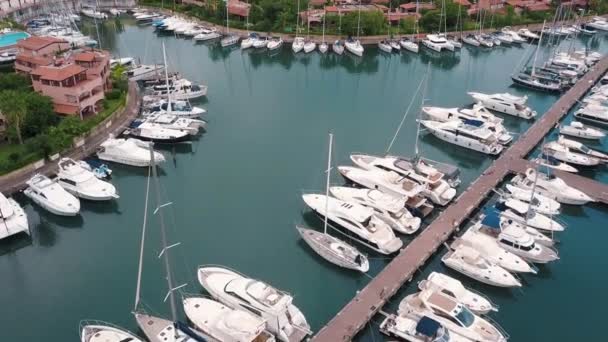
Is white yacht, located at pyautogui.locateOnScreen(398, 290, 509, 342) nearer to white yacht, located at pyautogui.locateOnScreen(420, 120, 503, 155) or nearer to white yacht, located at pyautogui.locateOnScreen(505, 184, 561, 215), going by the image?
white yacht, located at pyautogui.locateOnScreen(505, 184, 561, 215)

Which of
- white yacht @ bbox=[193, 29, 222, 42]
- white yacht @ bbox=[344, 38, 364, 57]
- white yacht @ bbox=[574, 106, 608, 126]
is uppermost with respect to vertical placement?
white yacht @ bbox=[193, 29, 222, 42]

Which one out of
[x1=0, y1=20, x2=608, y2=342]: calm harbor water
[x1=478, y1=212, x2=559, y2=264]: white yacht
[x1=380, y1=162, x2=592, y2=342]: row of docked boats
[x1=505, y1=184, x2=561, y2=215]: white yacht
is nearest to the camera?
[x1=380, y1=162, x2=592, y2=342]: row of docked boats

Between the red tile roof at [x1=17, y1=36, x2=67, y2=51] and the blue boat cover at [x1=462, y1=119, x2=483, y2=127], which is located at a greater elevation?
the red tile roof at [x1=17, y1=36, x2=67, y2=51]

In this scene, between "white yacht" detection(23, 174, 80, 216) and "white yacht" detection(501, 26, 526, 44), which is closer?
"white yacht" detection(23, 174, 80, 216)

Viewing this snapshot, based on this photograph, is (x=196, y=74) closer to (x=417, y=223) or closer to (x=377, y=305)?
(x=417, y=223)

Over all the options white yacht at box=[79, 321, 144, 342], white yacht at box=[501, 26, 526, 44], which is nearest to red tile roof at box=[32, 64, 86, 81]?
white yacht at box=[79, 321, 144, 342]

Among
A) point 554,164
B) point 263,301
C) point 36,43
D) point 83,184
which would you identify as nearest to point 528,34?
point 554,164

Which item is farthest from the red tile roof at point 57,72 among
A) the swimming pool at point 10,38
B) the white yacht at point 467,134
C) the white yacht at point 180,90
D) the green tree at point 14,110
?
the white yacht at point 467,134

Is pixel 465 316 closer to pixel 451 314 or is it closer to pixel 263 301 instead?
pixel 451 314
